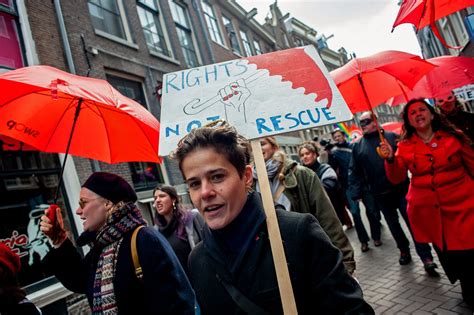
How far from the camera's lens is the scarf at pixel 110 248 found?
5.94ft

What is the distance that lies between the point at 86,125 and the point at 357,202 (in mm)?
4479

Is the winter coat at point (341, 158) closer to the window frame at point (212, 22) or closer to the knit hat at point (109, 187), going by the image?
the knit hat at point (109, 187)

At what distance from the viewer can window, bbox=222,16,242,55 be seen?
1752cm

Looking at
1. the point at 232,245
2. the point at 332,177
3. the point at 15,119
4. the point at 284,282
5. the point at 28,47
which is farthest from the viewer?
the point at 28,47

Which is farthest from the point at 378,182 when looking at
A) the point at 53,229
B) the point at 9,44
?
the point at 9,44

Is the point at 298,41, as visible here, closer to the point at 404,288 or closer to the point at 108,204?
the point at 404,288

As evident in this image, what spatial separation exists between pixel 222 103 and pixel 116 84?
752 cm

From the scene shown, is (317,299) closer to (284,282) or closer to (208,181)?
(284,282)

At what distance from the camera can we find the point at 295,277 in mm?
1167

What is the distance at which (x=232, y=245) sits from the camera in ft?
4.15

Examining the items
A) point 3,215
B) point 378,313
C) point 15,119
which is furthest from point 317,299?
point 3,215

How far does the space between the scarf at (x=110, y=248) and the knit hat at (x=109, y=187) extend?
0.06 meters

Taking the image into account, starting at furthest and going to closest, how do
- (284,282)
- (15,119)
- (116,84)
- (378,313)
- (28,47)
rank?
(116,84) < (28,47) < (378,313) < (15,119) < (284,282)

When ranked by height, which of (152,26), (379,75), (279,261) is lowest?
(279,261)
